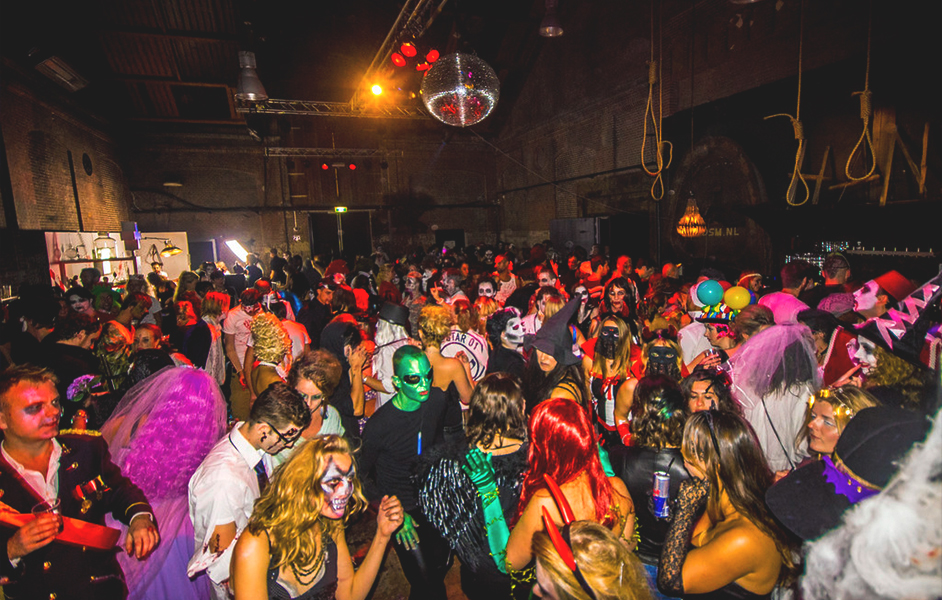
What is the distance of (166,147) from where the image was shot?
15.4m

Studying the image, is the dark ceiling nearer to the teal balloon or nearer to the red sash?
the teal balloon

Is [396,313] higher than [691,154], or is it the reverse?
[691,154]

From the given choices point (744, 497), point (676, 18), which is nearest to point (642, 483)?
point (744, 497)

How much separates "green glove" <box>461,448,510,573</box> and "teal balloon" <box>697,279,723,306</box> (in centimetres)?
325

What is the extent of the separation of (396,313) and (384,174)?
15.5 m

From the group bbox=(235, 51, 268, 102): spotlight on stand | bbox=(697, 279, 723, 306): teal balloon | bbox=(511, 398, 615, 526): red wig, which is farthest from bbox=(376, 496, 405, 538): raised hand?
bbox=(235, 51, 268, 102): spotlight on stand

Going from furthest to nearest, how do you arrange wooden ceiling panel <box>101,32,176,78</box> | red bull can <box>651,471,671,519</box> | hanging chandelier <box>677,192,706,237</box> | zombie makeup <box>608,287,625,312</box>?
wooden ceiling panel <box>101,32,176,78</box> < hanging chandelier <box>677,192,706,237</box> < zombie makeup <box>608,287,625,312</box> < red bull can <box>651,471,671,519</box>

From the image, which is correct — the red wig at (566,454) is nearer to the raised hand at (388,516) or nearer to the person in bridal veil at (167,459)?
the raised hand at (388,516)

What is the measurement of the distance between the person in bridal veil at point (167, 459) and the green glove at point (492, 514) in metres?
1.46

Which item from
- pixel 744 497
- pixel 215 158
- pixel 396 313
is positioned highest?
pixel 215 158

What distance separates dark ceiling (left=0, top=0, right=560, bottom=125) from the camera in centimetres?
957

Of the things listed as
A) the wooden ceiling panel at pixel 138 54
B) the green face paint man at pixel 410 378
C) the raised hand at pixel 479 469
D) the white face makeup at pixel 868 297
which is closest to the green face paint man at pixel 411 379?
the green face paint man at pixel 410 378

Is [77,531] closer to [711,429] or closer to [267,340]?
[267,340]

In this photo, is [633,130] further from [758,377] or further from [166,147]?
[166,147]
